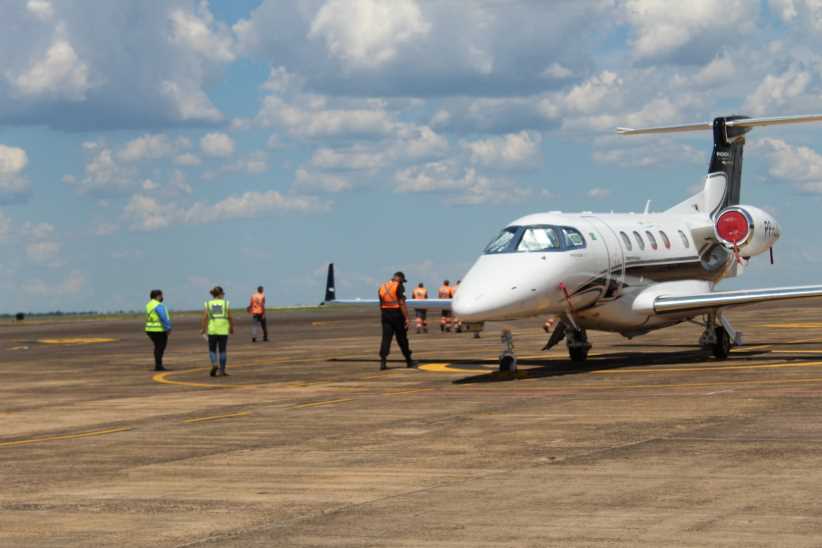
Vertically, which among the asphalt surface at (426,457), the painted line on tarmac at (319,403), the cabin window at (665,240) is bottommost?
the asphalt surface at (426,457)

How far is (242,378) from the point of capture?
30094mm

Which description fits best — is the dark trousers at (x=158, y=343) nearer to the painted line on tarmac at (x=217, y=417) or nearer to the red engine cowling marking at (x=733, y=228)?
the painted line on tarmac at (x=217, y=417)

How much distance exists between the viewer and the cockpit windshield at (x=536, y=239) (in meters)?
27.7

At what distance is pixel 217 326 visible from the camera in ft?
102

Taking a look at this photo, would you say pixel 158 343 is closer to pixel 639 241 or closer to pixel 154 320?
pixel 154 320

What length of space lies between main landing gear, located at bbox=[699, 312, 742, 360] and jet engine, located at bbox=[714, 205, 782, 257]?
156 inches

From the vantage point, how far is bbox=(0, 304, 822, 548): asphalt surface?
10781 millimetres

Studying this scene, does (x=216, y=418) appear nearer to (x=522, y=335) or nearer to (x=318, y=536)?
(x=318, y=536)

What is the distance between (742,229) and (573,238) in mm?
7768

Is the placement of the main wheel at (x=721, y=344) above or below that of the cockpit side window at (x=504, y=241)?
below

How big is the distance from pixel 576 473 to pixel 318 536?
3819mm

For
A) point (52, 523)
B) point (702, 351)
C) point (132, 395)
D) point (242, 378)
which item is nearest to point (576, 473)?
point (52, 523)

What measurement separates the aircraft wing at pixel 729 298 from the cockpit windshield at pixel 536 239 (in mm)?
2777

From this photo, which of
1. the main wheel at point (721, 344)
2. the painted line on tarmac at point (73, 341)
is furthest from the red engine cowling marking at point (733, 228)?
the painted line on tarmac at point (73, 341)
